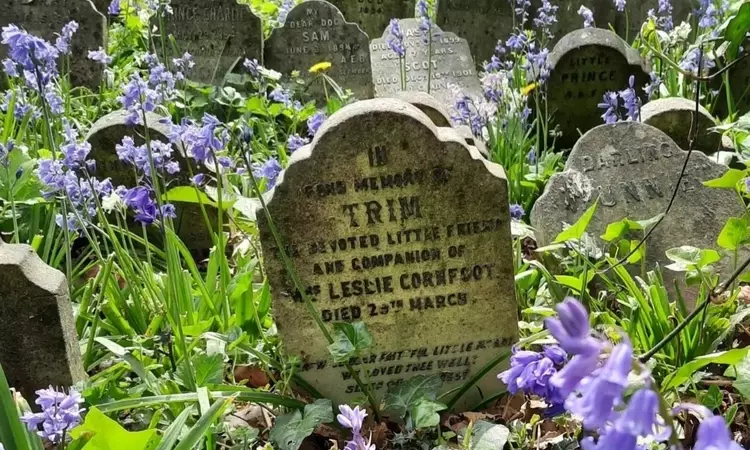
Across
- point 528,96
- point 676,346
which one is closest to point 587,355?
point 676,346

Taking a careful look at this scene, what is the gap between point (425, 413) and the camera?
2.17 metres

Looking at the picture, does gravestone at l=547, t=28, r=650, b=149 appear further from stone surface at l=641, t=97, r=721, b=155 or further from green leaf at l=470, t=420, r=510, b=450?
green leaf at l=470, t=420, r=510, b=450

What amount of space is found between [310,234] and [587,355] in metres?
1.53

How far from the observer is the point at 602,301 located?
2.80 metres

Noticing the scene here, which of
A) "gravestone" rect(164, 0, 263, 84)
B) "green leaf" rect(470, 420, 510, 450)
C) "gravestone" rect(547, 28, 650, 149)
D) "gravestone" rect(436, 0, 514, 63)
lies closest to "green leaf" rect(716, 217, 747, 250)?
"green leaf" rect(470, 420, 510, 450)

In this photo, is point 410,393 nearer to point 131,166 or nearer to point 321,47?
point 131,166

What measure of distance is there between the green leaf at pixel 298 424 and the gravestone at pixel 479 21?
4681mm

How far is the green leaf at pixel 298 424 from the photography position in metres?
2.12

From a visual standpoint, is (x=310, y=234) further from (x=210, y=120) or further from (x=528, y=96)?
(x=528, y=96)

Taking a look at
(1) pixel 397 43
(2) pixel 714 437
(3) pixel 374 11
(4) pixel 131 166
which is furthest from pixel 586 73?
(2) pixel 714 437

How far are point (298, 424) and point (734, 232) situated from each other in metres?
1.34

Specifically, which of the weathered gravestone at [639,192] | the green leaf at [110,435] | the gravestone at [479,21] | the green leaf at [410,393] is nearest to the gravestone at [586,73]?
the weathered gravestone at [639,192]

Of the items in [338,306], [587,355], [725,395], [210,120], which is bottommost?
[725,395]

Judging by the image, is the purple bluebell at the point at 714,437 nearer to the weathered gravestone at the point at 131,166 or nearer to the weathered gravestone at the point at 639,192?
the weathered gravestone at the point at 639,192
